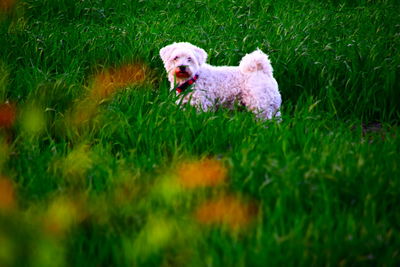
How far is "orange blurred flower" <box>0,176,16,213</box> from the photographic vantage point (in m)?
2.39

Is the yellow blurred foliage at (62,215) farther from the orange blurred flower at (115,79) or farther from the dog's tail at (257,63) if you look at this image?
the dog's tail at (257,63)

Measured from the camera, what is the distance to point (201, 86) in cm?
466

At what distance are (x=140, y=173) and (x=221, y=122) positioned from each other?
104 centimetres

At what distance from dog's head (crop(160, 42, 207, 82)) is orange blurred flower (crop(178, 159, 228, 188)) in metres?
1.74

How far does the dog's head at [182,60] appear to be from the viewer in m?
4.45

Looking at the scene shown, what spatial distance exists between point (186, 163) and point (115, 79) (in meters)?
2.51

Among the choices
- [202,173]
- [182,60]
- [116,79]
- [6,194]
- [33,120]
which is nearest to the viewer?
[6,194]

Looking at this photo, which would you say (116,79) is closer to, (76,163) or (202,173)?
(76,163)

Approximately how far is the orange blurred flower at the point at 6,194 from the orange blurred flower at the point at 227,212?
105 centimetres

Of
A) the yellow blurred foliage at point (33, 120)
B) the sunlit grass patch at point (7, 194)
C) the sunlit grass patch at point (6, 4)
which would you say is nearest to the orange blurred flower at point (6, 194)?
the sunlit grass patch at point (7, 194)

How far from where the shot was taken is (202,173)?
2750mm

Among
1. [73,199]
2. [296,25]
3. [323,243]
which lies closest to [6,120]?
[73,199]

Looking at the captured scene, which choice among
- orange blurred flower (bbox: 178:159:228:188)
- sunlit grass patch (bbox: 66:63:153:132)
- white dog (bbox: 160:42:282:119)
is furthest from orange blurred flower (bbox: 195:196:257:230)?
white dog (bbox: 160:42:282:119)

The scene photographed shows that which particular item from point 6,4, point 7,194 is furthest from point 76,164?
point 6,4
